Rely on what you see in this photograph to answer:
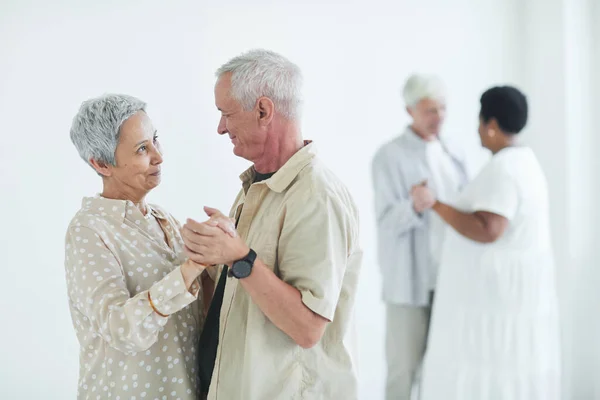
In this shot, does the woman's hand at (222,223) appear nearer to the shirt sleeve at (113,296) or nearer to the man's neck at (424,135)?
the shirt sleeve at (113,296)

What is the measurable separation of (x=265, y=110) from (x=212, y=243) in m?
0.35

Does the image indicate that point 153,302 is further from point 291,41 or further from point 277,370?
point 291,41

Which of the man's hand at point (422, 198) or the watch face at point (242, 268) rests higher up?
the watch face at point (242, 268)

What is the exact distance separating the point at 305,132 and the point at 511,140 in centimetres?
97

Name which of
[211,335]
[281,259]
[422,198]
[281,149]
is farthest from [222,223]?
[422,198]

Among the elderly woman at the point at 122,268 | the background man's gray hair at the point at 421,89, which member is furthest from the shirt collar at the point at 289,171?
the background man's gray hair at the point at 421,89

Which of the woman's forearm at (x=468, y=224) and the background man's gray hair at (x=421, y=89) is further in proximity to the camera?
the background man's gray hair at (x=421, y=89)

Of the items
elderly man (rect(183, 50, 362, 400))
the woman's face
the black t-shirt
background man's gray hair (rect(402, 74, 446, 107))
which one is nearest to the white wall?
background man's gray hair (rect(402, 74, 446, 107))

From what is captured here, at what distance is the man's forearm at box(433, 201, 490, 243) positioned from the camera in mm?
2762

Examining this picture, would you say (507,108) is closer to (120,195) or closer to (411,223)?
(411,223)

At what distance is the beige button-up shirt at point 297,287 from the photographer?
1425 millimetres

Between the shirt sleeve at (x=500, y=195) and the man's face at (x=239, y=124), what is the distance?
1455mm

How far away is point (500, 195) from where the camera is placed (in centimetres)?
273

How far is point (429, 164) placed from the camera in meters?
3.19
